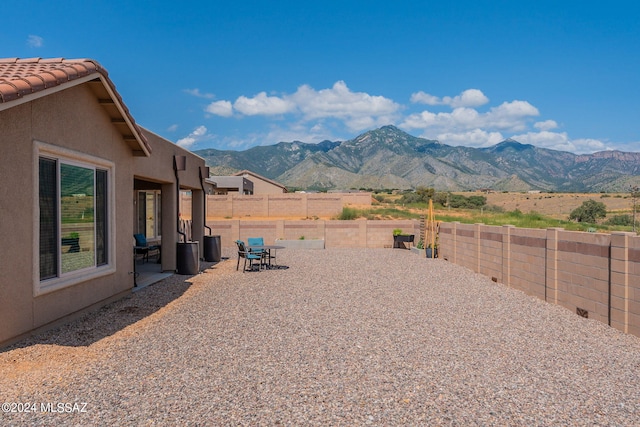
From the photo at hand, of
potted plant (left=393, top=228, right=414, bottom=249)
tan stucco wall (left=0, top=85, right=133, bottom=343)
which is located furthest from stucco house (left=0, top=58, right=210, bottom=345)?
potted plant (left=393, top=228, right=414, bottom=249)

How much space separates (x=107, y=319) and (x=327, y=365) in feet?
14.6

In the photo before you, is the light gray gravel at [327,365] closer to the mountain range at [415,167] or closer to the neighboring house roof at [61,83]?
the neighboring house roof at [61,83]

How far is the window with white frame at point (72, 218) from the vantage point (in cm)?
720

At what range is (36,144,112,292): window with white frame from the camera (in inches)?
283

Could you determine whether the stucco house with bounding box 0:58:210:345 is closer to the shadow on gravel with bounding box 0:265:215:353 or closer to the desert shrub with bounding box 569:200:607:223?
the shadow on gravel with bounding box 0:265:215:353

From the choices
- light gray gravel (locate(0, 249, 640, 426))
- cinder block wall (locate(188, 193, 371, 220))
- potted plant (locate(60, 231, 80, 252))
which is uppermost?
cinder block wall (locate(188, 193, 371, 220))

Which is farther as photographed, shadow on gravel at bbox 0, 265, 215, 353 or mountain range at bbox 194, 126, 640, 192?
mountain range at bbox 194, 126, 640, 192

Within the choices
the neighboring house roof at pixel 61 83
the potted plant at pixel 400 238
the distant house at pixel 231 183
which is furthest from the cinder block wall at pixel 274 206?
the neighboring house roof at pixel 61 83

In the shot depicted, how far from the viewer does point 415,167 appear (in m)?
141

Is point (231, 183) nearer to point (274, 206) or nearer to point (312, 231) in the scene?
point (274, 206)

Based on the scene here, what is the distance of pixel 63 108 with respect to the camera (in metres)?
7.55

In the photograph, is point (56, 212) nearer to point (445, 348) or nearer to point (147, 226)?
point (445, 348)

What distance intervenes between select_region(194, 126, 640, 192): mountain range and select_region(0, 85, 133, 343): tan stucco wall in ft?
352

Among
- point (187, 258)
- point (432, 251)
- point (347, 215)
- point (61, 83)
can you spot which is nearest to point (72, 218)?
point (61, 83)
